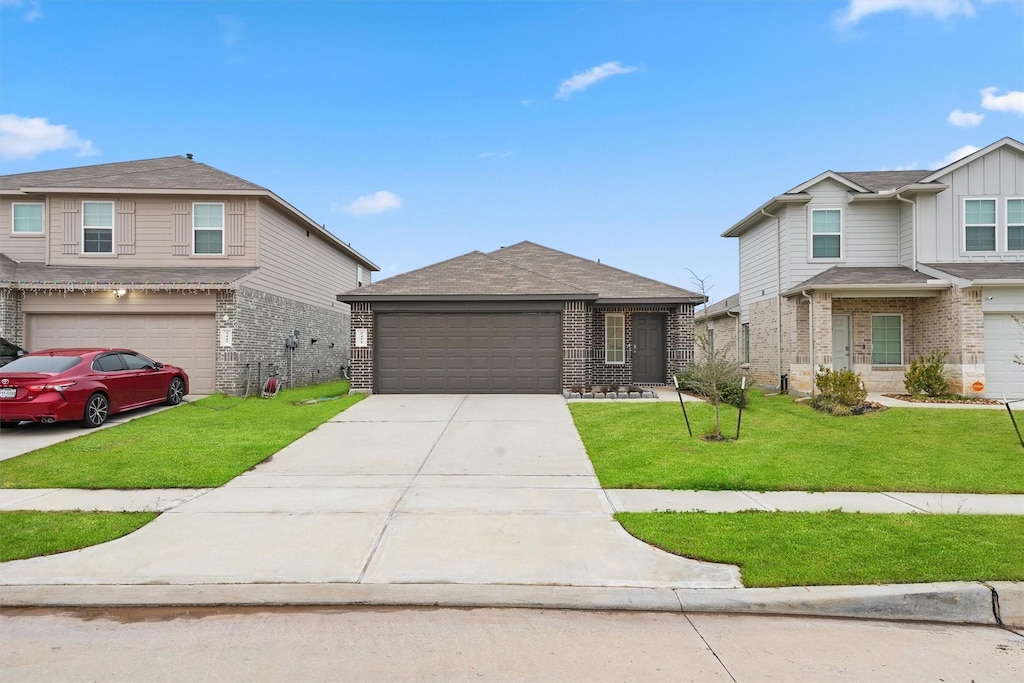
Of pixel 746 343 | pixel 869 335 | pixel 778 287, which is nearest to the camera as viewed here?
pixel 869 335

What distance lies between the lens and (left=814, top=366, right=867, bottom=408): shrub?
42.3 ft

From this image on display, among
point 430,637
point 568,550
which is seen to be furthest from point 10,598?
point 568,550

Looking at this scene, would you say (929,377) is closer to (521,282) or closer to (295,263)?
(521,282)

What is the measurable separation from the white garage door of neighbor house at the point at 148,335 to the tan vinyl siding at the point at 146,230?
70.9 inches

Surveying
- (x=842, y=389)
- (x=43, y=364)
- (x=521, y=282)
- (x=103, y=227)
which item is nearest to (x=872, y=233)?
(x=842, y=389)

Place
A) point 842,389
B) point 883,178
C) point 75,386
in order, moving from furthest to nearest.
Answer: point 883,178
point 842,389
point 75,386

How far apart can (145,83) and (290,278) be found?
7.66 m

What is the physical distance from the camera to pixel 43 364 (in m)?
10.5

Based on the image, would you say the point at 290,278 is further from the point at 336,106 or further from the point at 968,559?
the point at 968,559

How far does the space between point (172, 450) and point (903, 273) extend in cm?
1870

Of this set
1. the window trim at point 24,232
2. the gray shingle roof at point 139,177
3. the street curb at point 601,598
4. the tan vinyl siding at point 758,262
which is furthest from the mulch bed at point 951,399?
the window trim at point 24,232

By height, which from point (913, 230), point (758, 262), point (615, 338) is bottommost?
point (615, 338)

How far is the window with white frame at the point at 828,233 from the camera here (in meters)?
16.9

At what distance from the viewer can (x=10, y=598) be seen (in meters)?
4.13
